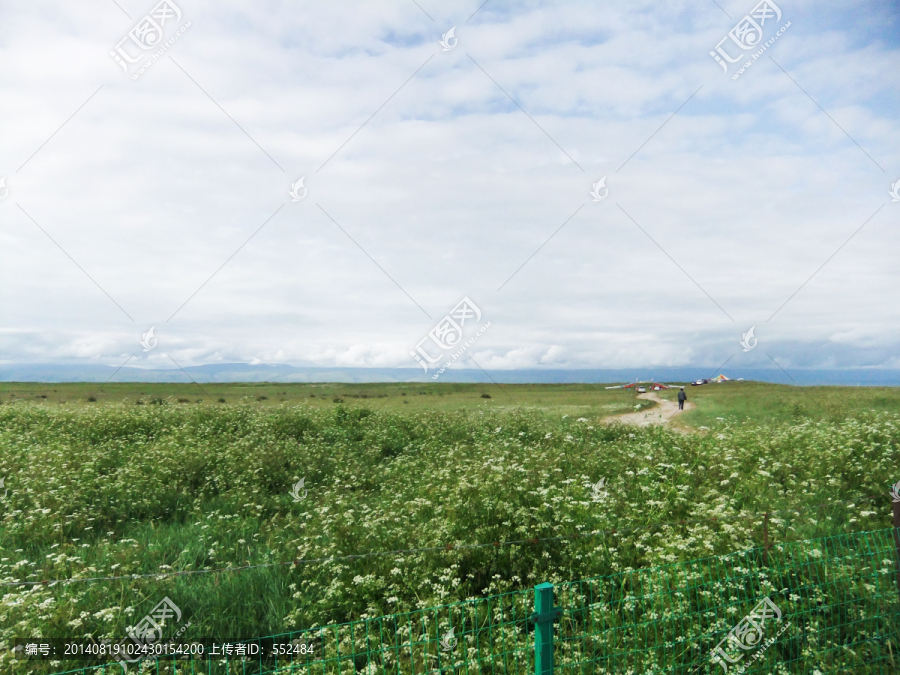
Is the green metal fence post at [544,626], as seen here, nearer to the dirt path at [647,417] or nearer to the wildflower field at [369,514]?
the wildflower field at [369,514]

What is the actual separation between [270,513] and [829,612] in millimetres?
9883

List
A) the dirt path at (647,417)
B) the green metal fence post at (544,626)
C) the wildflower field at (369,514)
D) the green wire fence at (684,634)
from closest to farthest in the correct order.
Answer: the green metal fence post at (544,626)
the green wire fence at (684,634)
the wildflower field at (369,514)
the dirt path at (647,417)

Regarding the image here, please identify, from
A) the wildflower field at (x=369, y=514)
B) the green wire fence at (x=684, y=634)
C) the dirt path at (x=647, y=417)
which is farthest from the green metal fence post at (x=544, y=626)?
the dirt path at (x=647, y=417)

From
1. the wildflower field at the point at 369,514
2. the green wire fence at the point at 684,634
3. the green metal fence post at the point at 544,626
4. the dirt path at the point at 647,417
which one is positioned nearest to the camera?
the green metal fence post at the point at 544,626

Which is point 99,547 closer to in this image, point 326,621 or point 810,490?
point 326,621

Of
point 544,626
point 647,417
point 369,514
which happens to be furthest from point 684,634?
point 647,417

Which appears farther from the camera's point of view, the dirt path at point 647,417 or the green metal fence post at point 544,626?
the dirt path at point 647,417

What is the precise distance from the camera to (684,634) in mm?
5617

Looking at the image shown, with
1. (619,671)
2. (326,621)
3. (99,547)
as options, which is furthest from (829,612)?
(99,547)

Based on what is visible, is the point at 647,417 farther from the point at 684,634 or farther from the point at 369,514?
the point at 684,634

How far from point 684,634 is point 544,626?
101 inches

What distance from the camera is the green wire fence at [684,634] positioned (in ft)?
17.1

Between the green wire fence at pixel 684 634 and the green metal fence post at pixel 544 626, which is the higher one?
the green metal fence post at pixel 544 626

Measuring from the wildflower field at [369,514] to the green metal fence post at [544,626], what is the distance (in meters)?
2.55
